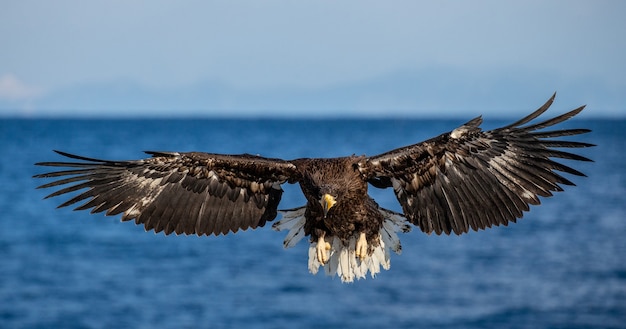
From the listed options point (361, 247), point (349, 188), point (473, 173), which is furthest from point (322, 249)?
point (473, 173)

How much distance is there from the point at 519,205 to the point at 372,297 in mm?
15671

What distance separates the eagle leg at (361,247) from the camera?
8.92 metres

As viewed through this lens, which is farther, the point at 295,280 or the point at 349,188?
the point at 295,280

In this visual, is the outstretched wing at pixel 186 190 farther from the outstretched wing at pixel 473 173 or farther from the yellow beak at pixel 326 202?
the outstretched wing at pixel 473 173

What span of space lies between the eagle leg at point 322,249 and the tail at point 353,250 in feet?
0.33

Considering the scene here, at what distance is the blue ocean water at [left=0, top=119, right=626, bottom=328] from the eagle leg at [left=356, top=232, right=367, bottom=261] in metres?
13.1

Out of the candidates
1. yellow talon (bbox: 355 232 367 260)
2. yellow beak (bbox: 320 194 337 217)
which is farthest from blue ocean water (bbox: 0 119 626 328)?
yellow beak (bbox: 320 194 337 217)

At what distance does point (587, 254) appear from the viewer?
96.6ft

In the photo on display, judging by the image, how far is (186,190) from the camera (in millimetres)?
9422

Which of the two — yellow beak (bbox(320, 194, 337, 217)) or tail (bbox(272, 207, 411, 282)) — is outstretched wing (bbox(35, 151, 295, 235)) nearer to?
tail (bbox(272, 207, 411, 282))

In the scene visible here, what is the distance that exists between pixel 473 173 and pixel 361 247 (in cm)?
106

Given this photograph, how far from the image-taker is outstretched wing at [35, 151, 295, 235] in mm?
9258

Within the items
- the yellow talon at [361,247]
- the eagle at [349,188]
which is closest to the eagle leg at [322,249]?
the eagle at [349,188]

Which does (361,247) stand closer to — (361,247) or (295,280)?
(361,247)
